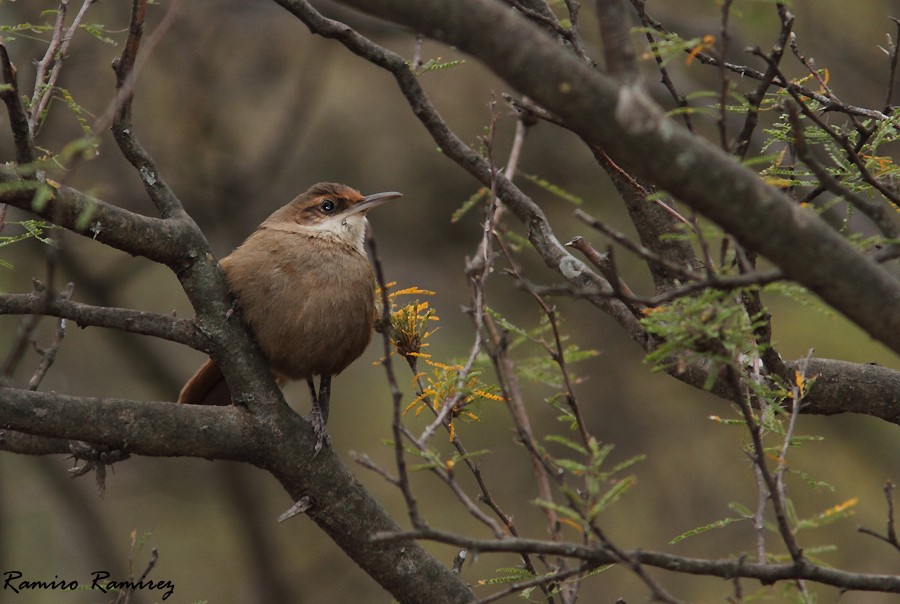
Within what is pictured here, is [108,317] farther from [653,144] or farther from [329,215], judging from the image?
[653,144]

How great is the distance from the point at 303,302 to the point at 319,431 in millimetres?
647

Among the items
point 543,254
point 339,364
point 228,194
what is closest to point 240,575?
point 228,194

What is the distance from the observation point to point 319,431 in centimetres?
391

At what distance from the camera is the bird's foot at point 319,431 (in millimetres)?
3844

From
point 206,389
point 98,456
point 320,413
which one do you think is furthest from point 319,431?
point 206,389

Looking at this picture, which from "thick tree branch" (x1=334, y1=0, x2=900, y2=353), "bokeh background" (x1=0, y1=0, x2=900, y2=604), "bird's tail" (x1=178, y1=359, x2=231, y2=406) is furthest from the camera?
"bokeh background" (x1=0, y1=0, x2=900, y2=604)

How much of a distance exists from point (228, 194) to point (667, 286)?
16.1 ft

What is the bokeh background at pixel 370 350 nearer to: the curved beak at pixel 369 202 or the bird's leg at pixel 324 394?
the curved beak at pixel 369 202

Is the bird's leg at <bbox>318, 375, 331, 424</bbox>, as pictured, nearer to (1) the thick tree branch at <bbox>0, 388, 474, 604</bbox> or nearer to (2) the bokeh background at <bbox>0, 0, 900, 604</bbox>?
(1) the thick tree branch at <bbox>0, 388, 474, 604</bbox>

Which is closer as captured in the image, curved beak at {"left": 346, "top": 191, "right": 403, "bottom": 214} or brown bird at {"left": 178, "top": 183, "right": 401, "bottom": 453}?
brown bird at {"left": 178, "top": 183, "right": 401, "bottom": 453}

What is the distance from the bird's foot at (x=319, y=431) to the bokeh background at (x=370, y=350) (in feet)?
13.0

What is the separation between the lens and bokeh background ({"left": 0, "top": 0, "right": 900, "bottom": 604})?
804 cm

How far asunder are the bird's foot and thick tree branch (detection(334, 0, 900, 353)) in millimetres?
2067

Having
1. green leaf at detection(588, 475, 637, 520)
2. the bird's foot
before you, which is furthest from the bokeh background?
green leaf at detection(588, 475, 637, 520)
